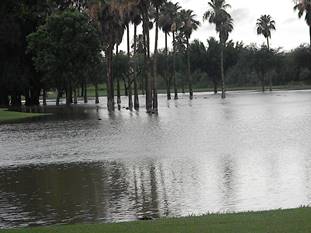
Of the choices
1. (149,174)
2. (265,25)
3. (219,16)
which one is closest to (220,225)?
(149,174)

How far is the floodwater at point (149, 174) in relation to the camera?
13398 millimetres

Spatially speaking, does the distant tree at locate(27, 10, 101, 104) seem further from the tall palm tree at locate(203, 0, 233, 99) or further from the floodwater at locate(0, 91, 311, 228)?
the floodwater at locate(0, 91, 311, 228)

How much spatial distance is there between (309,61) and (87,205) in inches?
4884

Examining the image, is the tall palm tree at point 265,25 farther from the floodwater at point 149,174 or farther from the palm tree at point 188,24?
the floodwater at point 149,174

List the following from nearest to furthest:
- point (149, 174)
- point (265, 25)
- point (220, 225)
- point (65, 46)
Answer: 1. point (220, 225)
2. point (149, 174)
3. point (65, 46)
4. point (265, 25)

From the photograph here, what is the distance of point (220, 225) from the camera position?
29.9 ft

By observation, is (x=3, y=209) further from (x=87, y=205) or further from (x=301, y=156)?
(x=301, y=156)

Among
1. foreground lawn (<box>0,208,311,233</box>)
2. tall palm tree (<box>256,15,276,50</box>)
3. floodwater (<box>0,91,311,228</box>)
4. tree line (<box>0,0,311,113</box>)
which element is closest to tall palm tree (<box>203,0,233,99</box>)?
tree line (<box>0,0,311,113</box>)

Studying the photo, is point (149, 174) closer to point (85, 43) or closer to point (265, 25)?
point (85, 43)

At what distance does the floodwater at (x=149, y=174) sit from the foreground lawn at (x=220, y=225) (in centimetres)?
251

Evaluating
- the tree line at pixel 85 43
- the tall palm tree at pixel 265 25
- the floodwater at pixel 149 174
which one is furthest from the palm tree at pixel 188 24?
the floodwater at pixel 149 174

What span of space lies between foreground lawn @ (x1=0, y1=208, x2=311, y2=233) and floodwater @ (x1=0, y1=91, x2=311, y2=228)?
8.23 ft

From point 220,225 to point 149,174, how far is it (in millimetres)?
9468

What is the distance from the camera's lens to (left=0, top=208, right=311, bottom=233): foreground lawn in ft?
28.5
